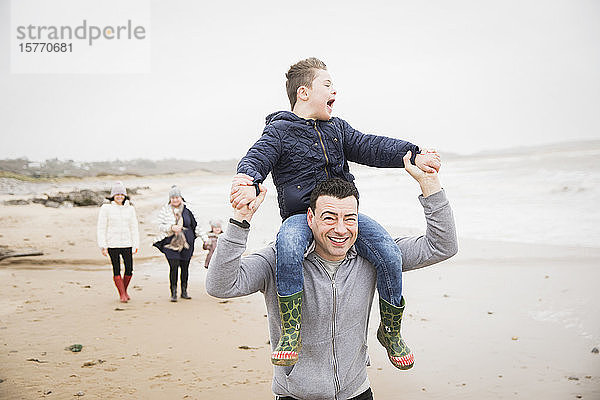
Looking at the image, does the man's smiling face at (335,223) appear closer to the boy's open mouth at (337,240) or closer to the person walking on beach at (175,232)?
the boy's open mouth at (337,240)

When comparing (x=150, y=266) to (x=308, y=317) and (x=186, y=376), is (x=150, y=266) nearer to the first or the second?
(x=186, y=376)

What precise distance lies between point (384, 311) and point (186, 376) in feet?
9.01

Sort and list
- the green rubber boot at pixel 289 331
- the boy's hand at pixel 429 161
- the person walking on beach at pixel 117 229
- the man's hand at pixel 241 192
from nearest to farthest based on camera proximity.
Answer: the man's hand at pixel 241 192
the green rubber boot at pixel 289 331
the boy's hand at pixel 429 161
the person walking on beach at pixel 117 229

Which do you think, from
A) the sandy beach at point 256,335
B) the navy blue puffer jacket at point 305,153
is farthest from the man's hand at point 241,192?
the sandy beach at point 256,335

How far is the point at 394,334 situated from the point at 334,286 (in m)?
0.33

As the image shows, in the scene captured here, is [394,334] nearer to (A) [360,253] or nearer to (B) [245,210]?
(A) [360,253]

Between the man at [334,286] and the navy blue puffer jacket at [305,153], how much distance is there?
0.10m

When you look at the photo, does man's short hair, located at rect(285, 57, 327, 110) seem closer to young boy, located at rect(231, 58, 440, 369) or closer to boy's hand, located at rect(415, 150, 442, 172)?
young boy, located at rect(231, 58, 440, 369)

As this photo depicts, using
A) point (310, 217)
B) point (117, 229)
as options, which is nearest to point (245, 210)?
point (310, 217)

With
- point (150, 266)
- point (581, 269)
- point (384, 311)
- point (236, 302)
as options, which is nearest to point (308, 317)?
point (384, 311)

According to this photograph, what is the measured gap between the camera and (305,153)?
6.91 ft

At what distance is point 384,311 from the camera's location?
215cm

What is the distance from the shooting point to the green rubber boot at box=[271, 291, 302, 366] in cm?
191

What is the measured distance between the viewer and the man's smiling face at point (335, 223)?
1964mm
